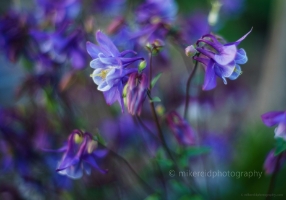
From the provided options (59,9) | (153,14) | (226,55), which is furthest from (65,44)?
(226,55)

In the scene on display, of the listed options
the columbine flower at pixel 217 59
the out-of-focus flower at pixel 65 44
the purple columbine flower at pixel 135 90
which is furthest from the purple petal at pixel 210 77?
the out-of-focus flower at pixel 65 44

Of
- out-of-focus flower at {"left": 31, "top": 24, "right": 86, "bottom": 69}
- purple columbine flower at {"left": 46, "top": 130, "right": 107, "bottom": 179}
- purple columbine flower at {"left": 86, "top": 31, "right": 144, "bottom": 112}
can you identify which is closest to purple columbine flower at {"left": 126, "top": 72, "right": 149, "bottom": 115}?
purple columbine flower at {"left": 86, "top": 31, "right": 144, "bottom": 112}

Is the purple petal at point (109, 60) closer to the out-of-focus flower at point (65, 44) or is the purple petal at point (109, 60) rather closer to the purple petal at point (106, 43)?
the purple petal at point (106, 43)

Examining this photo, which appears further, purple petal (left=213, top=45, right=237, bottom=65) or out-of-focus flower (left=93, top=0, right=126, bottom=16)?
out-of-focus flower (left=93, top=0, right=126, bottom=16)

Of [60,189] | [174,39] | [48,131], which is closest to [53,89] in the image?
[48,131]

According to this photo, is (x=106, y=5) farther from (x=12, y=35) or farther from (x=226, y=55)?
(x=226, y=55)

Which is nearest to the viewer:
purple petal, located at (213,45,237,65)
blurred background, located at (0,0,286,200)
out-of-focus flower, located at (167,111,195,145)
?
purple petal, located at (213,45,237,65)

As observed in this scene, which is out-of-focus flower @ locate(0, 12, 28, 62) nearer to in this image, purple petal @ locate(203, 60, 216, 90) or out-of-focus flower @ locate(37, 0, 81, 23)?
out-of-focus flower @ locate(37, 0, 81, 23)
